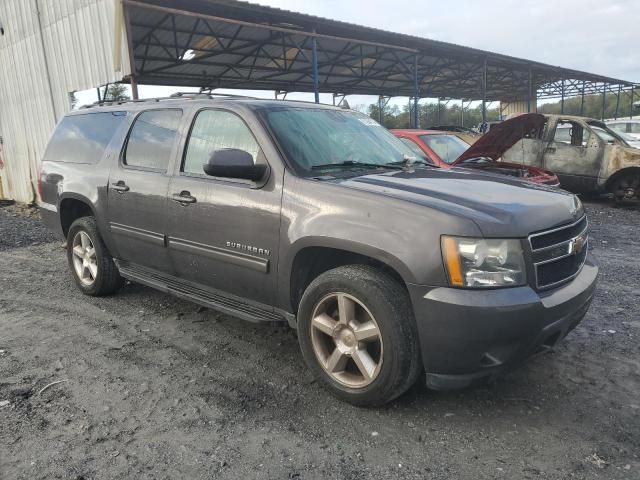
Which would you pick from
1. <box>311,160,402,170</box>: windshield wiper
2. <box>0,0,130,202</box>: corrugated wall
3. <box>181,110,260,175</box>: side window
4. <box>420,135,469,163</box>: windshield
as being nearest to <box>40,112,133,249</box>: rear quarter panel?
<box>181,110,260,175</box>: side window

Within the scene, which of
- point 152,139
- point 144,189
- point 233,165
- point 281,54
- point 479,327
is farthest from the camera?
point 281,54

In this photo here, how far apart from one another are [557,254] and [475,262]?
602mm

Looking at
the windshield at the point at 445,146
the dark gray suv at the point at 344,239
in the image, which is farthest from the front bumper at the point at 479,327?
the windshield at the point at 445,146

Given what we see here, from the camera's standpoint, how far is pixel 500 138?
26.5ft

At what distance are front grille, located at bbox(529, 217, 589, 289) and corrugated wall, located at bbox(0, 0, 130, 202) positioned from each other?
8.18 m

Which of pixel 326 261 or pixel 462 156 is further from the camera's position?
pixel 462 156

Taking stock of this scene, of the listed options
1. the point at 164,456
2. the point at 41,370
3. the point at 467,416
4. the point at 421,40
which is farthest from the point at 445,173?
the point at 421,40

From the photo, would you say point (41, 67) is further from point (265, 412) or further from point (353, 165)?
point (265, 412)

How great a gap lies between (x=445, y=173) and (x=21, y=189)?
12.7 metres

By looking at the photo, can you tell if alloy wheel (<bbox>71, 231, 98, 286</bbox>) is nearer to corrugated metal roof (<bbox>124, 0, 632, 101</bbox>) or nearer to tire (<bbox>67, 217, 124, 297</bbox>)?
tire (<bbox>67, 217, 124, 297</bbox>)

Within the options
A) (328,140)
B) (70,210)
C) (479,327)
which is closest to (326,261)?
(328,140)

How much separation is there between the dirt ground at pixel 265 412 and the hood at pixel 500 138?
12.9 ft

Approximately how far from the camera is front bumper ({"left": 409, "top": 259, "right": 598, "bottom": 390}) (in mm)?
2457

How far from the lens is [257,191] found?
327 cm
